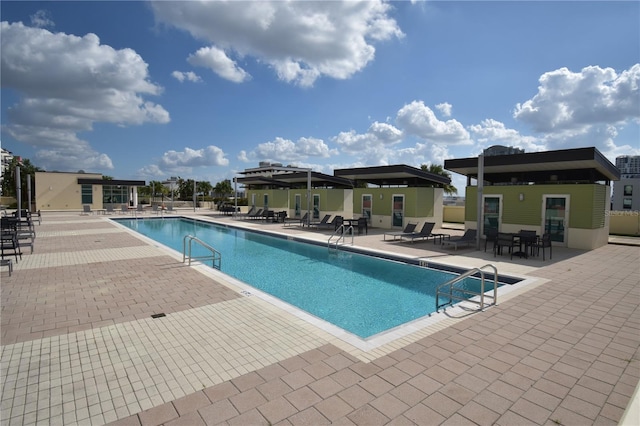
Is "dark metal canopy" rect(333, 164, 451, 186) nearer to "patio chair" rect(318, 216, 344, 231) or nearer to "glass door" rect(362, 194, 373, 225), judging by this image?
"glass door" rect(362, 194, 373, 225)

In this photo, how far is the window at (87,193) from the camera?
108 ft

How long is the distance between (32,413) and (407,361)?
137 inches

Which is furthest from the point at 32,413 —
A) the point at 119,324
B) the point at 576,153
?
the point at 576,153

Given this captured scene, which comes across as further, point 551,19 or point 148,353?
point 551,19

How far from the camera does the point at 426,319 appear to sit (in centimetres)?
501

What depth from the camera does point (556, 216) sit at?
12250mm

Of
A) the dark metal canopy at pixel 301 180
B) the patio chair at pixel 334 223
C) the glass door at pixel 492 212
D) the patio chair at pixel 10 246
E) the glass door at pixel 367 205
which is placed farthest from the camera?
the dark metal canopy at pixel 301 180

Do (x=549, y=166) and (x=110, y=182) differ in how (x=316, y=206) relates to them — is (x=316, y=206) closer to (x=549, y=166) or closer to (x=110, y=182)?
(x=549, y=166)

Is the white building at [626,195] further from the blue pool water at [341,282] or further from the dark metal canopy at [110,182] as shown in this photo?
the dark metal canopy at [110,182]

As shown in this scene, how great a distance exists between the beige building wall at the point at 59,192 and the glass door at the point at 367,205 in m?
28.4

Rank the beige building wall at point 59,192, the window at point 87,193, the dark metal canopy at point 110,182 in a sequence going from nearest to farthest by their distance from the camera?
the beige building wall at point 59,192 < the dark metal canopy at point 110,182 < the window at point 87,193

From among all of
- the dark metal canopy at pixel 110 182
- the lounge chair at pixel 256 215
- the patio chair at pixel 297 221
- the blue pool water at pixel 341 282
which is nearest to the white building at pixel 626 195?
the patio chair at pixel 297 221

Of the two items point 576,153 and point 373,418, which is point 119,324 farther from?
point 576,153

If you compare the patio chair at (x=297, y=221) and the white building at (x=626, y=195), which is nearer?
the patio chair at (x=297, y=221)
